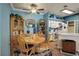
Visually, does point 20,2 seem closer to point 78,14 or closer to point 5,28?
point 5,28

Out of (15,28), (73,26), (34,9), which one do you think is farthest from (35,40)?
(73,26)

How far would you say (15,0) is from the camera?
1.91m

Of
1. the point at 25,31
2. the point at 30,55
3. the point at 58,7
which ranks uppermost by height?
the point at 58,7

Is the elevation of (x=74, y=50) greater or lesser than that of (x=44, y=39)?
lesser

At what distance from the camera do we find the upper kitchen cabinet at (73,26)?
6.12ft

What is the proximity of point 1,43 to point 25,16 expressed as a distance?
21.3 inches

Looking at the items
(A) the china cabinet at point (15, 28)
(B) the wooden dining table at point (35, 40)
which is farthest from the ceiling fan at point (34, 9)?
(B) the wooden dining table at point (35, 40)

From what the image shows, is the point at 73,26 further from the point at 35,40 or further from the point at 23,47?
the point at 23,47

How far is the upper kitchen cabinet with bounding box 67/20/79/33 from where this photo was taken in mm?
1866

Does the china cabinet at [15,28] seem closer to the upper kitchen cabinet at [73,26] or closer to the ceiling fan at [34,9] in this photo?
the ceiling fan at [34,9]

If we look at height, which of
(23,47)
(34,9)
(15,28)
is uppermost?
(34,9)

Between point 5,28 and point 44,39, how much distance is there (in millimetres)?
607

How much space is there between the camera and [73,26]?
73.6 inches

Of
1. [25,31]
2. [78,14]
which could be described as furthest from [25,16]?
[78,14]
